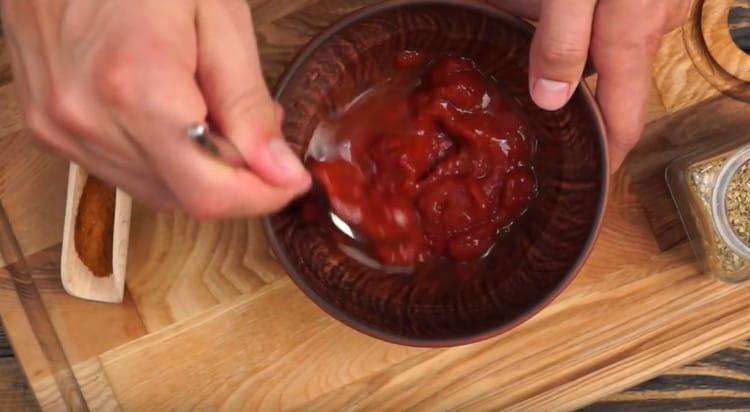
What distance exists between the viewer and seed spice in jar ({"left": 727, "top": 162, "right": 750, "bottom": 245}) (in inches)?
43.9

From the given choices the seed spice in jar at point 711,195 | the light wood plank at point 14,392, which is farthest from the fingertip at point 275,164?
the light wood plank at point 14,392

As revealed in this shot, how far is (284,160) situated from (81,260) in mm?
491

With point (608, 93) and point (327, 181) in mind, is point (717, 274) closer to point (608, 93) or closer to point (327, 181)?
point (608, 93)

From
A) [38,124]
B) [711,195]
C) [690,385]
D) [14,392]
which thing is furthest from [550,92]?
[14,392]

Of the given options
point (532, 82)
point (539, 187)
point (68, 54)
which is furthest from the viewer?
point (539, 187)

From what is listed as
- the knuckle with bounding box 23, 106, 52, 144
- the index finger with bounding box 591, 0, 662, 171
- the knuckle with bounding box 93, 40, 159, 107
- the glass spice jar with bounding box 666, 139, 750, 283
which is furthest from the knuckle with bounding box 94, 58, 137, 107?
the glass spice jar with bounding box 666, 139, 750, 283

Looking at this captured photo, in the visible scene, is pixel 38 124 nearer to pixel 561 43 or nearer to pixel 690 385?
pixel 561 43

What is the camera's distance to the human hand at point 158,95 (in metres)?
0.67

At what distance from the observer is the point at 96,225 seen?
108 cm

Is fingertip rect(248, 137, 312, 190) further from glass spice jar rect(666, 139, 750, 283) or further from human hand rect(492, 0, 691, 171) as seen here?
glass spice jar rect(666, 139, 750, 283)

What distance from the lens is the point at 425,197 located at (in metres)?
1.00

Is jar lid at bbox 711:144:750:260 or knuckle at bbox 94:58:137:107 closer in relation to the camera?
knuckle at bbox 94:58:137:107

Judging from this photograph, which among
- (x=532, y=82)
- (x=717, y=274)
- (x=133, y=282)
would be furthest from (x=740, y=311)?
(x=133, y=282)

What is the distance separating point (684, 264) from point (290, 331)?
547 mm
